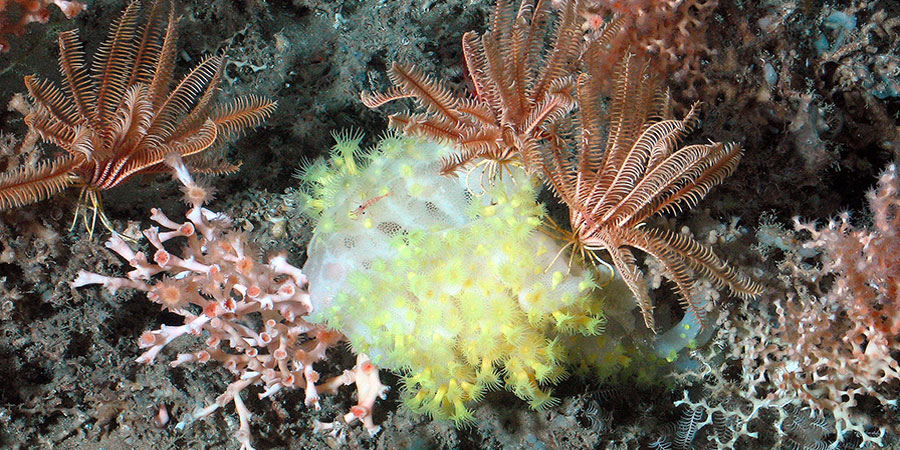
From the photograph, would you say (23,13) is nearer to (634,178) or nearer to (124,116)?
(124,116)

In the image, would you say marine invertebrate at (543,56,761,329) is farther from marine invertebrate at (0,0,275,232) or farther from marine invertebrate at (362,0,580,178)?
marine invertebrate at (0,0,275,232)

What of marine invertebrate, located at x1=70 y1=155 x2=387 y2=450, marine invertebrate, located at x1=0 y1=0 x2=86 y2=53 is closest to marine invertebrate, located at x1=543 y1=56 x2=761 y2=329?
marine invertebrate, located at x1=70 y1=155 x2=387 y2=450

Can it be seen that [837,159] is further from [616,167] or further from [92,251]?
[92,251]

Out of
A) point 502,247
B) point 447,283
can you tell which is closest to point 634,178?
point 502,247

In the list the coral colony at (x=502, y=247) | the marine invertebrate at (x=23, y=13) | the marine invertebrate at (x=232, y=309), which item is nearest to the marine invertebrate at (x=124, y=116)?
the coral colony at (x=502, y=247)

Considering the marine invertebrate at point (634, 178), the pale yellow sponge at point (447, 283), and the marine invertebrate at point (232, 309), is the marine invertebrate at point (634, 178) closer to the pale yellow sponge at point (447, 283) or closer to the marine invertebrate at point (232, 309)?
the pale yellow sponge at point (447, 283)

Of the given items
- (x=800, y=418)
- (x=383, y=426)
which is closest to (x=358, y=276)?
(x=383, y=426)

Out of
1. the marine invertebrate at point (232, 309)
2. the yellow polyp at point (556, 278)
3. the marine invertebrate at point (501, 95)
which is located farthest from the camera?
the marine invertebrate at point (232, 309)

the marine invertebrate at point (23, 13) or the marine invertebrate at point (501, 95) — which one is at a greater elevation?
the marine invertebrate at point (23, 13)
